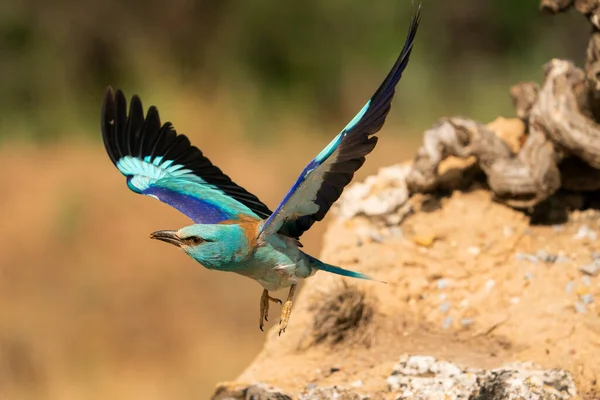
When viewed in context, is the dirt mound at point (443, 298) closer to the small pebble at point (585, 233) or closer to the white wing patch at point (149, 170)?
the small pebble at point (585, 233)

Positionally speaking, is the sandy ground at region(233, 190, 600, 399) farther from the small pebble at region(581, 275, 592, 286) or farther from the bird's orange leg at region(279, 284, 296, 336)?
the bird's orange leg at region(279, 284, 296, 336)

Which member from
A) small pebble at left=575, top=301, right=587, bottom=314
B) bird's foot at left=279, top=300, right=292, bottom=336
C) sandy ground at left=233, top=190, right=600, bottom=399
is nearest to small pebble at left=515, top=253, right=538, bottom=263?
sandy ground at left=233, top=190, right=600, bottom=399

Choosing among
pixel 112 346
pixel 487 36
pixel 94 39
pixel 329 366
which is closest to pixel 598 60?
pixel 329 366

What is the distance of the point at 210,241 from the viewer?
3.62m

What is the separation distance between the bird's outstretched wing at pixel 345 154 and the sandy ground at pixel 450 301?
0.89m

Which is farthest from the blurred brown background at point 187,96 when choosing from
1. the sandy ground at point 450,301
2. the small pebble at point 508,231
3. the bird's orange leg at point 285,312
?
the bird's orange leg at point 285,312

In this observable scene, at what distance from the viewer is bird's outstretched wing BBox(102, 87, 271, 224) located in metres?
4.16

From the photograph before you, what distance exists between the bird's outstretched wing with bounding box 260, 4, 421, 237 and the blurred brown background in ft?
14.7

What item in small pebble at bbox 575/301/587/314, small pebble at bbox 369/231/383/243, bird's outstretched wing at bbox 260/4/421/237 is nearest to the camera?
bird's outstretched wing at bbox 260/4/421/237

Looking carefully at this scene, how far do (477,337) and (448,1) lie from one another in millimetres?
6406

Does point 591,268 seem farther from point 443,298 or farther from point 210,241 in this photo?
point 210,241

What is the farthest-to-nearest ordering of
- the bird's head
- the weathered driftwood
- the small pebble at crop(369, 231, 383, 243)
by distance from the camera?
the small pebble at crop(369, 231, 383, 243) → the weathered driftwood → the bird's head

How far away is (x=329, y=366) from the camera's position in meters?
4.25

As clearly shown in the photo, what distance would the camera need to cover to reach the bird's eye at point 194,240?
143 inches
